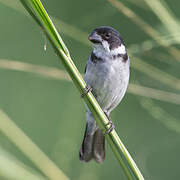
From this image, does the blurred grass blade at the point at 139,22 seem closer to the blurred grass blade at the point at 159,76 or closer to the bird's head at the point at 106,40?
the blurred grass blade at the point at 159,76

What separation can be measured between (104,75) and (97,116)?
989 mm

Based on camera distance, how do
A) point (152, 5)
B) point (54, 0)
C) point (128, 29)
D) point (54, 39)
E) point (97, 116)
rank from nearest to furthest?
point (54, 39)
point (97, 116)
point (152, 5)
point (128, 29)
point (54, 0)

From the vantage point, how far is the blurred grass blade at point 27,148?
6.19ft

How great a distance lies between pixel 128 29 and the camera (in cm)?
459

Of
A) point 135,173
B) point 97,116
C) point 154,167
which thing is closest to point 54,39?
point 97,116

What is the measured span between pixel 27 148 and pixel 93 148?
3.33ft

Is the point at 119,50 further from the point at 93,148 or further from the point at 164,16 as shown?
the point at 93,148

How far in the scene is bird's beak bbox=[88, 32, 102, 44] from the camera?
2.37 meters

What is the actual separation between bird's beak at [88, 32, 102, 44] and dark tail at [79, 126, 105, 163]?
88 cm

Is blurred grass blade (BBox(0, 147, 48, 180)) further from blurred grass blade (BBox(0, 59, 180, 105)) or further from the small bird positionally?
the small bird

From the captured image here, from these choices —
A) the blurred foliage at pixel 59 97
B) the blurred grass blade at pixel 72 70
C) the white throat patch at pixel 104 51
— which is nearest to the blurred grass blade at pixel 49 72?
the white throat patch at pixel 104 51

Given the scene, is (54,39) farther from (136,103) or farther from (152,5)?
(136,103)

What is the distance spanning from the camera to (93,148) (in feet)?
9.67

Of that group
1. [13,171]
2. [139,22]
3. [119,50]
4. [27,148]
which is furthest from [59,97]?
[13,171]
